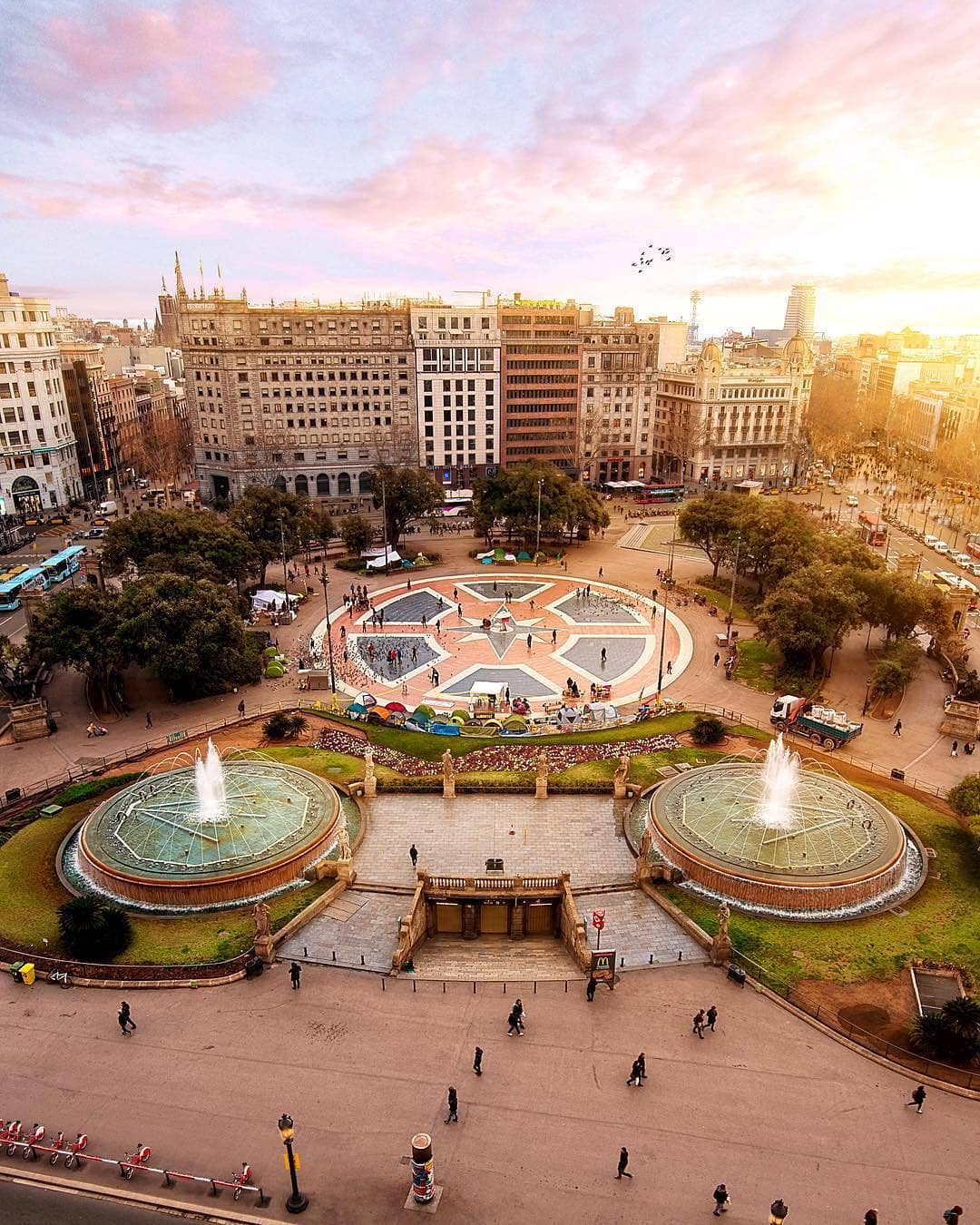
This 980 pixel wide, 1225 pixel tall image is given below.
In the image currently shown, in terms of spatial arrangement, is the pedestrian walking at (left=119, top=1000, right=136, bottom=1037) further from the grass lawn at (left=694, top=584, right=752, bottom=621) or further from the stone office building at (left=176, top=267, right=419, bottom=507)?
the stone office building at (left=176, top=267, right=419, bottom=507)

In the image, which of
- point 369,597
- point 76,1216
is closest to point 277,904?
point 76,1216

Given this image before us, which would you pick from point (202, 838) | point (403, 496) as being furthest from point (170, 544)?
point (202, 838)

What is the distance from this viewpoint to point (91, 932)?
29438 mm

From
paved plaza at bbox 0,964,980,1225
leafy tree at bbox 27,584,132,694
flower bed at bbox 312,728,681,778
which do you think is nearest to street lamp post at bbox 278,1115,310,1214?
paved plaza at bbox 0,964,980,1225

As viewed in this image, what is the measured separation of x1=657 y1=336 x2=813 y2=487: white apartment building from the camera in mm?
126562

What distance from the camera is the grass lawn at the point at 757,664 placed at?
57750 millimetres

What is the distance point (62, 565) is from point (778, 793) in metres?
77.6

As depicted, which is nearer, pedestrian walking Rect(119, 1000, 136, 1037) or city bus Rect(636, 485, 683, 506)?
pedestrian walking Rect(119, 1000, 136, 1037)

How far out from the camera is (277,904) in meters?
32.9

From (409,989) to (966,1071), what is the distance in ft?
59.9

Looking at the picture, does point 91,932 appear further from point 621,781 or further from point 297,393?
point 297,393

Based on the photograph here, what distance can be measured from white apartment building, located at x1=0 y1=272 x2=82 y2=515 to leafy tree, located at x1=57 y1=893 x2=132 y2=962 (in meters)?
89.5

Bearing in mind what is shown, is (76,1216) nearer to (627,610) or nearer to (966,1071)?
(966,1071)

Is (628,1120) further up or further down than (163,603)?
further down
